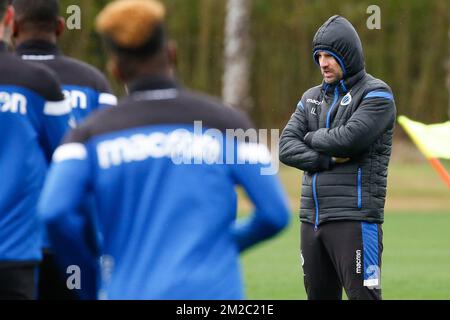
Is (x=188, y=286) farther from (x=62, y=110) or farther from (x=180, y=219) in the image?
(x=62, y=110)

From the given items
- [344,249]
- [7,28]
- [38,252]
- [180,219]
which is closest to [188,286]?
[180,219]

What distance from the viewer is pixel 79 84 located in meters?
5.89

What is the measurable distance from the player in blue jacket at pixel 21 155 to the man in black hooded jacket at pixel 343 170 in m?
2.17

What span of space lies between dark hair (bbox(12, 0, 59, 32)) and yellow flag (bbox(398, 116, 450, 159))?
274cm

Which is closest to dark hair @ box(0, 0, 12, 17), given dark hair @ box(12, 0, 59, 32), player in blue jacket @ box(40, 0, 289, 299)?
dark hair @ box(12, 0, 59, 32)

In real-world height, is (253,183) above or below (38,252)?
above

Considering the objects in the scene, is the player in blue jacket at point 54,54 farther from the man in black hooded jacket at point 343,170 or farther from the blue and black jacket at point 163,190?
the blue and black jacket at point 163,190

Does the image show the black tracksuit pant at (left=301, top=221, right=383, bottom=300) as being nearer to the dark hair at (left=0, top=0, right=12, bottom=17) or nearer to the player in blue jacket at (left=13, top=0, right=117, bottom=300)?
the player in blue jacket at (left=13, top=0, right=117, bottom=300)

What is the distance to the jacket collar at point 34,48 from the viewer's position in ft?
18.6

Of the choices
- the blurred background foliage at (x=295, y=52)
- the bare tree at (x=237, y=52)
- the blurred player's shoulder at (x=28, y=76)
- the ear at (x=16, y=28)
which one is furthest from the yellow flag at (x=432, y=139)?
the blurred background foliage at (x=295, y=52)

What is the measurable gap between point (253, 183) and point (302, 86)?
1279 inches

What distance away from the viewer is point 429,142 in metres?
7.49

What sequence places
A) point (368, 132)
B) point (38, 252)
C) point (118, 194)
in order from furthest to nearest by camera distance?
point (368, 132)
point (38, 252)
point (118, 194)

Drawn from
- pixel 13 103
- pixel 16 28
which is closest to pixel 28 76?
pixel 13 103
